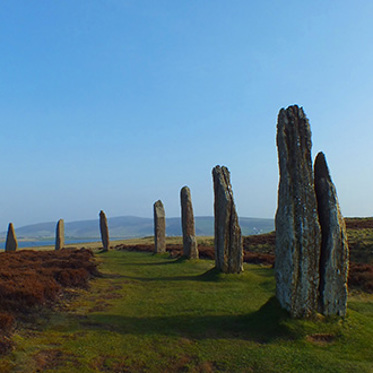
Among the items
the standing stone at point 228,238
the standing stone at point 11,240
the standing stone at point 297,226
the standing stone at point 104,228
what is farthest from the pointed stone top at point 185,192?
the standing stone at point 11,240

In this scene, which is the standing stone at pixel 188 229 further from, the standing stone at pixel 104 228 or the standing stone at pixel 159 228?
the standing stone at pixel 104 228

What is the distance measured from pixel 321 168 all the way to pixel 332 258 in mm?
2603

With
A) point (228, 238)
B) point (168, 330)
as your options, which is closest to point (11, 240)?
point (228, 238)

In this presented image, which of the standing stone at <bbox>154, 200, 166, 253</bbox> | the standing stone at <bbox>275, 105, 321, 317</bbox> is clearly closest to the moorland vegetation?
the standing stone at <bbox>275, 105, 321, 317</bbox>

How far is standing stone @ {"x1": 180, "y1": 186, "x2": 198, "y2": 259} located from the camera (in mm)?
22734

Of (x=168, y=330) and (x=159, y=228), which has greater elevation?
(x=159, y=228)

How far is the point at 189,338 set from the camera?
27.1 ft

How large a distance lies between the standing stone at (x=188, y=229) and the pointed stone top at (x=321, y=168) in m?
13.7

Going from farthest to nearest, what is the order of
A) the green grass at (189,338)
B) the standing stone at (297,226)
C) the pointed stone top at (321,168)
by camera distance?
the pointed stone top at (321,168)
the standing stone at (297,226)
the green grass at (189,338)

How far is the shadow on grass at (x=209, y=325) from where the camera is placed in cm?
837

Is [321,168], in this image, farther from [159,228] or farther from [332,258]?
[159,228]

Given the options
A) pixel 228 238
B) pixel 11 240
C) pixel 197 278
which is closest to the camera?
pixel 228 238

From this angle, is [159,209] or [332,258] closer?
[332,258]

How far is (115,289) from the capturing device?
14.5 metres
